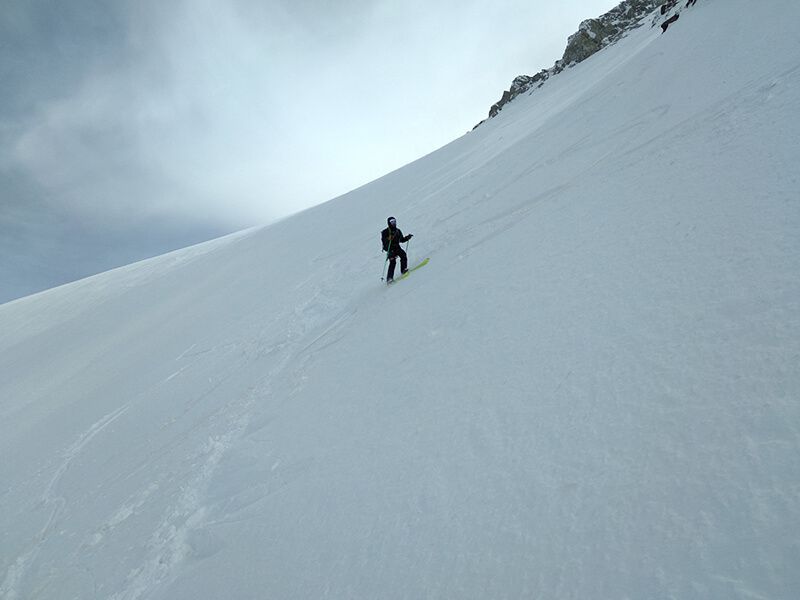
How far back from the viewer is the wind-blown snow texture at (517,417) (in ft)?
6.57

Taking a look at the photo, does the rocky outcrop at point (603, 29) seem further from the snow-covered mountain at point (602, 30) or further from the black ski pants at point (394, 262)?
the black ski pants at point (394, 262)

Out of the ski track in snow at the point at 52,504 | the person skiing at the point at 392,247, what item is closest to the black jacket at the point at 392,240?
the person skiing at the point at 392,247

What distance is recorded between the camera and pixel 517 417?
2.96 metres

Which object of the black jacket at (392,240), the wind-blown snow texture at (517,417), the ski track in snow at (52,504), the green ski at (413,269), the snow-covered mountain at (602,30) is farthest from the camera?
the snow-covered mountain at (602,30)

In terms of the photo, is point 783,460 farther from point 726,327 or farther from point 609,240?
point 609,240

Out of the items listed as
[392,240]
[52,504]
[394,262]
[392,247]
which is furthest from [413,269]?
[52,504]

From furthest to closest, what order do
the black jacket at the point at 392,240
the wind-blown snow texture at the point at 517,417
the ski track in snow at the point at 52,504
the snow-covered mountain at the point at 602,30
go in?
the snow-covered mountain at the point at 602,30
the black jacket at the point at 392,240
the ski track in snow at the point at 52,504
the wind-blown snow texture at the point at 517,417

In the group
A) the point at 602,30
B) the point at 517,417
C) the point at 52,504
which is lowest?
the point at 517,417

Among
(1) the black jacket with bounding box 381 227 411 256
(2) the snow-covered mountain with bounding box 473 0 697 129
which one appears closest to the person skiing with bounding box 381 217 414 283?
(1) the black jacket with bounding box 381 227 411 256

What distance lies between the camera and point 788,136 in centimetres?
443

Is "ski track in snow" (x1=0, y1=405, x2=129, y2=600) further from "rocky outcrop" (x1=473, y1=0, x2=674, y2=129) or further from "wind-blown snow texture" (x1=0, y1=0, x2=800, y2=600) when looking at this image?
"rocky outcrop" (x1=473, y1=0, x2=674, y2=129)

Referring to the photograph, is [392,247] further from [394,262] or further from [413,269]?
[413,269]

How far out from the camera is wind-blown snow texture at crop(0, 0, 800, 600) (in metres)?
2.00

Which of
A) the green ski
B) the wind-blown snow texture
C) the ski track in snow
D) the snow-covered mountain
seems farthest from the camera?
the snow-covered mountain
